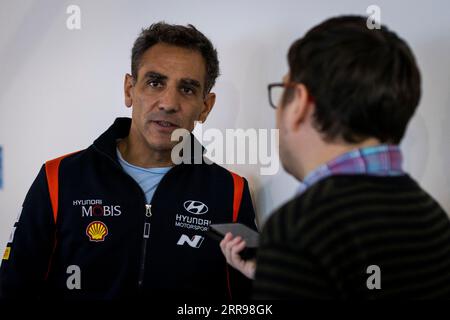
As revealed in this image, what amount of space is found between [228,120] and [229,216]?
309 mm

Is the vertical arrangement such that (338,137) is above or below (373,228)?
above

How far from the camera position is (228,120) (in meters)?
1.52

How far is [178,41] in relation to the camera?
1401mm

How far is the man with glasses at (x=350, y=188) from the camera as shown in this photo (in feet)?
2.07

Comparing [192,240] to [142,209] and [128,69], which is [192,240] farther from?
[128,69]

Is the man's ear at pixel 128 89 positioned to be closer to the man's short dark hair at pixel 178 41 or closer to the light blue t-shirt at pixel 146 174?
the man's short dark hair at pixel 178 41

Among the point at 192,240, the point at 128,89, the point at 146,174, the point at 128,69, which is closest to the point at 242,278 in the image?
the point at 192,240

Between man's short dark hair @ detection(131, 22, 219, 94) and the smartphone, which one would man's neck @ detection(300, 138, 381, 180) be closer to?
the smartphone

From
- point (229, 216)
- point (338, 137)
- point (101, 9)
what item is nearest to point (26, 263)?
point (229, 216)

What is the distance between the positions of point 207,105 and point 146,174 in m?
0.28

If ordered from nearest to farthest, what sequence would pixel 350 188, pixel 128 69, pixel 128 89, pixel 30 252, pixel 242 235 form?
pixel 350 188 → pixel 242 235 → pixel 30 252 → pixel 128 89 → pixel 128 69

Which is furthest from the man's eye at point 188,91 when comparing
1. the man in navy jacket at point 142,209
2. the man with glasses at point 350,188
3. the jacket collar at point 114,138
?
the man with glasses at point 350,188

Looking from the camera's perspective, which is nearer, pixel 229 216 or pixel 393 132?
pixel 393 132
